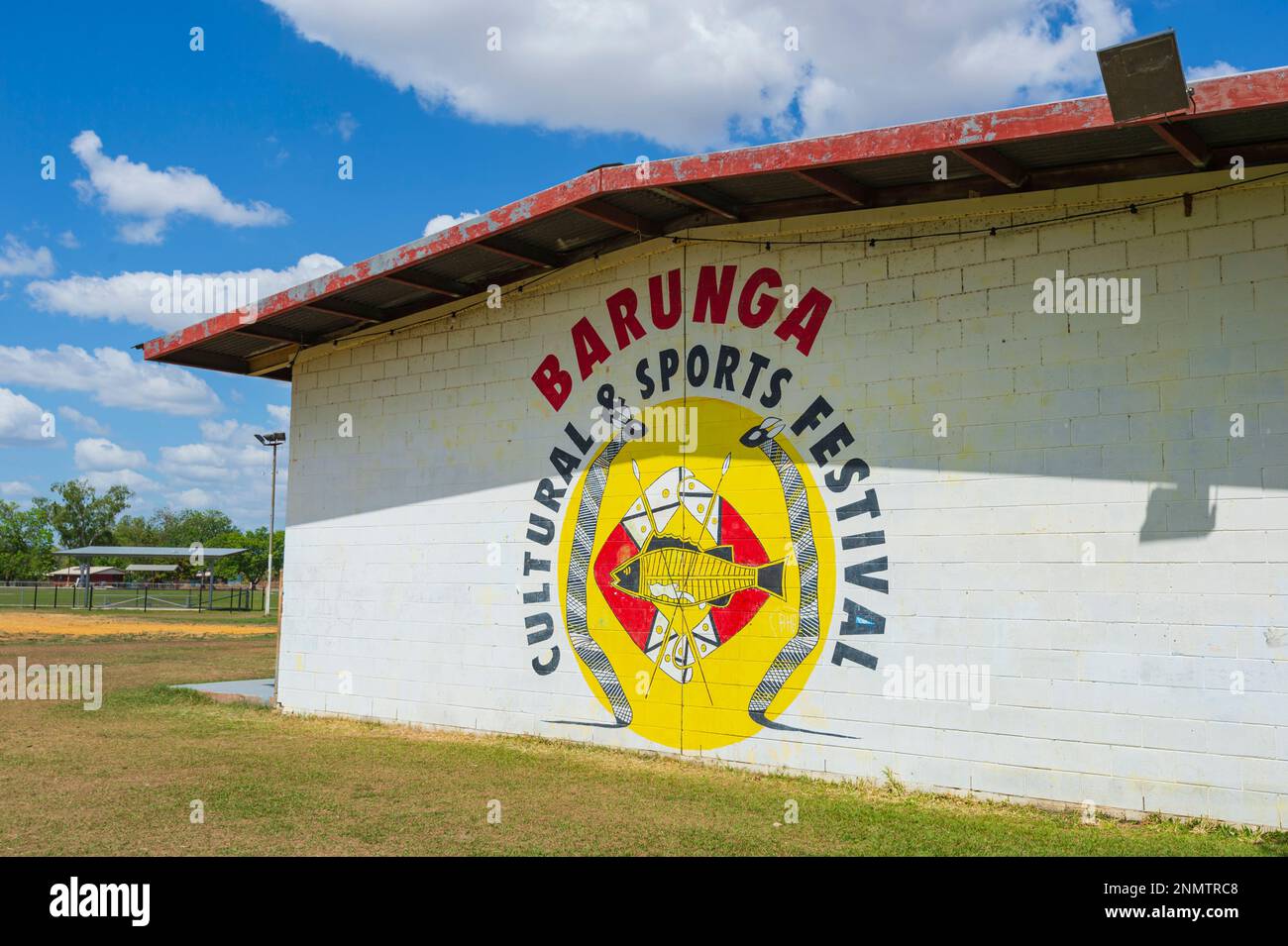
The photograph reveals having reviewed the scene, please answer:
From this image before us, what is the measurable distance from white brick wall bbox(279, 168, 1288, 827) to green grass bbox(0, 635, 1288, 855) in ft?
1.44

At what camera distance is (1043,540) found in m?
8.04

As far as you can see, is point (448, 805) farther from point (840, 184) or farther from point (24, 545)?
point (24, 545)

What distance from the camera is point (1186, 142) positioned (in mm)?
6992

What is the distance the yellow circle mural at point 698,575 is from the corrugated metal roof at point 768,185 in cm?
193

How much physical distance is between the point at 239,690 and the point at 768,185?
10.5 metres

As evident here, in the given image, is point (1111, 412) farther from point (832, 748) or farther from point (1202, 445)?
point (832, 748)

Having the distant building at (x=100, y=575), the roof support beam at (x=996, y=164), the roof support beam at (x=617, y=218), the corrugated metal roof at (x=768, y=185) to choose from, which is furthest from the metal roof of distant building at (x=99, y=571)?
the roof support beam at (x=996, y=164)

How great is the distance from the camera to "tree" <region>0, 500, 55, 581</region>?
284 ft

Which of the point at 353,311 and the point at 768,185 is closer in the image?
the point at 768,185

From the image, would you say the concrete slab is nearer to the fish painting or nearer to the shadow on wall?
the fish painting

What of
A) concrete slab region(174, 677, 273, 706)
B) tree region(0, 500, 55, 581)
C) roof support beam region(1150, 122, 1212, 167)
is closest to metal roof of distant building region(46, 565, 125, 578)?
tree region(0, 500, 55, 581)

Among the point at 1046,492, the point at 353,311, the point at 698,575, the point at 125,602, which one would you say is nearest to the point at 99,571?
the point at 125,602

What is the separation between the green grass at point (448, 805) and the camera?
7.00 m
